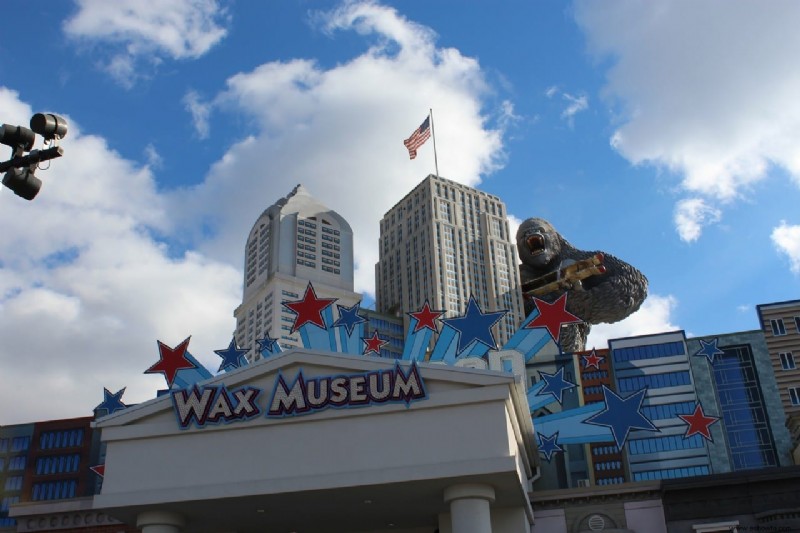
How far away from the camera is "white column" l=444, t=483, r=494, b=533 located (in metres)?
31.0

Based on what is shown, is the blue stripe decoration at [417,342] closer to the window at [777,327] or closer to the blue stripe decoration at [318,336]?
the blue stripe decoration at [318,336]

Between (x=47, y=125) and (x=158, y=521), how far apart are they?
2327 centimetres

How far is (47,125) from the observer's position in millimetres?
14578

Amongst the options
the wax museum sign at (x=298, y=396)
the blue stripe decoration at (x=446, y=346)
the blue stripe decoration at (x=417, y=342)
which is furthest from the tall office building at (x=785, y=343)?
the wax museum sign at (x=298, y=396)

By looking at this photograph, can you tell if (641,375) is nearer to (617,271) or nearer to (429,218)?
(617,271)

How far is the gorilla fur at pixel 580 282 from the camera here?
11356 centimetres

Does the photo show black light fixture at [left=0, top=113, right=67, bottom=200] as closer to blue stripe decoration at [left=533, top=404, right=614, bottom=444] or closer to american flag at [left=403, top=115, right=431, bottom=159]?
blue stripe decoration at [left=533, top=404, right=614, bottom=444]

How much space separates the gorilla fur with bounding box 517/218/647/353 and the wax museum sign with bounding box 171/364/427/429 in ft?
265

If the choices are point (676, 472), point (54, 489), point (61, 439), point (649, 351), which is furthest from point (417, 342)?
point (61, 439)

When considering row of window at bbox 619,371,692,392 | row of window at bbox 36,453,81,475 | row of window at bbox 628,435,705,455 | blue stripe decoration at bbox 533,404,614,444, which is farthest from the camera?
row of window at bbox 36,453,81,475

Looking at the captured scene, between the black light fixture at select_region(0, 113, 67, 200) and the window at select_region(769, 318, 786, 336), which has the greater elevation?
the window at select_region(769, 318, 786, 336)

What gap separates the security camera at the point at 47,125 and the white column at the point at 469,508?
2132 cm

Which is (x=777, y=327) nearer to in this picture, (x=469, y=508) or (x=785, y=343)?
(x=785, y=343)

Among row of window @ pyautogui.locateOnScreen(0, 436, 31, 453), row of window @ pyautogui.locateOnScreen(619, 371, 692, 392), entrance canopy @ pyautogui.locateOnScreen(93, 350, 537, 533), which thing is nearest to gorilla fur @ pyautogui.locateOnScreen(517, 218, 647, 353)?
row of window @ pyautogui.locateOnScreen(619, 371, 692, 392)
